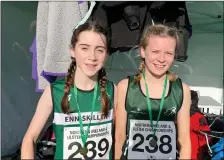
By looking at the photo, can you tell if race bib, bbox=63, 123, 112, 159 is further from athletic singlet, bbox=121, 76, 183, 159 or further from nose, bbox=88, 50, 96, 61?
nose, bbox=88, 50, 96, 61

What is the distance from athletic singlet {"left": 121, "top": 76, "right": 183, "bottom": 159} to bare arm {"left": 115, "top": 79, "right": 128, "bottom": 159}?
0.02 m

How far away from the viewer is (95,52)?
54.8 inches

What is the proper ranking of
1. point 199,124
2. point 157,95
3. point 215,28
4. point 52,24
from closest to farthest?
point 157,95 → point 52,24 → point 199,124 → point 215,28

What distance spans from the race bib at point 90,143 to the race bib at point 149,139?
0.15 m

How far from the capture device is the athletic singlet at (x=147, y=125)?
1.45m

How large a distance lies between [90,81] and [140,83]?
0.87ft

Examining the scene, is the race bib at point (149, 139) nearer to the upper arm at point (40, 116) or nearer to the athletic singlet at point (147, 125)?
the athletic singlet at point (147, 125)

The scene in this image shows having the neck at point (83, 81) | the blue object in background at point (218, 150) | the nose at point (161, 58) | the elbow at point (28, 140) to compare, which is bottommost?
the blue object in background at point (218, 150)

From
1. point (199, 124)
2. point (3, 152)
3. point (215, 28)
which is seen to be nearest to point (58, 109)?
point (199, 124)

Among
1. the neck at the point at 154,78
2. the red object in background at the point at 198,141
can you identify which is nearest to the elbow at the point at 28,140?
the neck at the point at 154,78

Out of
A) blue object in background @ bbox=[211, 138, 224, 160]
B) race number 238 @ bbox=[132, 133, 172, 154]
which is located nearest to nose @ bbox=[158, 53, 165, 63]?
race number 238 @ bbox=[132, 133, 172, 154]

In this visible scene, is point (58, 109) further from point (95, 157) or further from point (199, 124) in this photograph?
point (199, 124)

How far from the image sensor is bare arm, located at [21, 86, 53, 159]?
1.29m

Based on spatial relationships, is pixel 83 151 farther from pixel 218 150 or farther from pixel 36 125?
pixel 218 150
